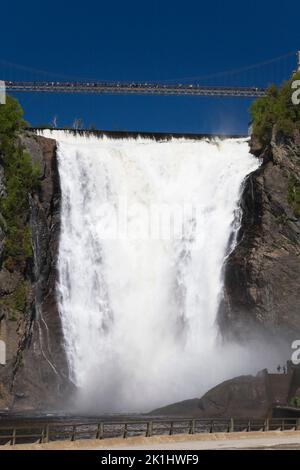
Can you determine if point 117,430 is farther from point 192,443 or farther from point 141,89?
point 141,89

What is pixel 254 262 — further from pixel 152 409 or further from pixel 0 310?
pixel 0 310

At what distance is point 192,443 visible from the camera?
119ft

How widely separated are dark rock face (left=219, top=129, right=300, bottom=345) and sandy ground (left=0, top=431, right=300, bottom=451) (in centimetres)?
2782

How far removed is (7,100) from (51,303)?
19683 millimetres

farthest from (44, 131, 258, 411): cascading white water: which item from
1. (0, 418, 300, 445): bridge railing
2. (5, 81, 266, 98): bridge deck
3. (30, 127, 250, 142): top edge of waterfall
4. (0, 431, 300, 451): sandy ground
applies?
(5, 81, 266, 98): bridge deck

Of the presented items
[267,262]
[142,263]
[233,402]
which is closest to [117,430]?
[233,402]

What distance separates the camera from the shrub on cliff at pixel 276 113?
75.3 metres

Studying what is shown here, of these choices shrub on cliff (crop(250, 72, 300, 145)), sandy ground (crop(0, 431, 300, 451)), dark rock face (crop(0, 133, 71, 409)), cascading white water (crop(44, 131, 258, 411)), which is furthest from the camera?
shrub on cliff (crop(250, 72, 300, 145))

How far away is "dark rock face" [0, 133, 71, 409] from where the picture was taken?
213ft

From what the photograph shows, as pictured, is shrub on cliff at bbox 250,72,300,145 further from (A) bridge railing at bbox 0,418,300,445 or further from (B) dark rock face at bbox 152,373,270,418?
(A) bridge railing at bbox 0,418,300,445

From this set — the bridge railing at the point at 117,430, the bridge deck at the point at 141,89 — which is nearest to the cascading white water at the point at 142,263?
the bridge railing at the point at 117,430

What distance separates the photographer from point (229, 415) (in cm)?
5306

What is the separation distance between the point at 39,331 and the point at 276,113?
3092 centimetres
